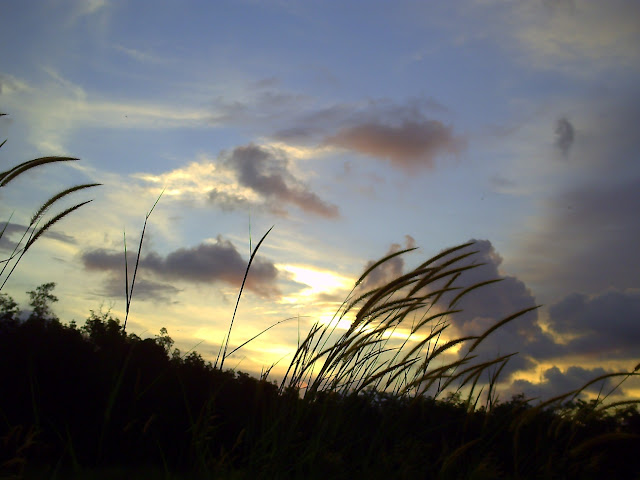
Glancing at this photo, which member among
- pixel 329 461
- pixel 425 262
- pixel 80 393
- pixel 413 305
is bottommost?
pixel 80 393

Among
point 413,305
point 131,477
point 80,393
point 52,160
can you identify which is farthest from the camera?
point 80,393

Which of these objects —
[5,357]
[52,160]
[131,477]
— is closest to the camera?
[131,477]

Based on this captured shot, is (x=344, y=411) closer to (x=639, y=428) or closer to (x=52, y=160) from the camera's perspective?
(x=52, y=160)

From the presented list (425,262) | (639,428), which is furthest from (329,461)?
(639,428)

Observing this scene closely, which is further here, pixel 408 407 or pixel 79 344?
pixel 79 344

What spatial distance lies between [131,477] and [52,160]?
169 centimetres

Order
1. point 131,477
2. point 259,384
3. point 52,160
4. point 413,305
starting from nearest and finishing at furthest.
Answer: point 131,477
point 52,160
point 259,384
point 413,305

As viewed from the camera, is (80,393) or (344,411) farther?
(80,393)

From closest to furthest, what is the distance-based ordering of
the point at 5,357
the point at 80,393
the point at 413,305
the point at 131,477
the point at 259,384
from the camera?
the point at 131,477 → the point at 259,384 → the point at 413,305 → the point at 80,393 → the point at 5,357

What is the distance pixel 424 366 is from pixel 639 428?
10299 mm

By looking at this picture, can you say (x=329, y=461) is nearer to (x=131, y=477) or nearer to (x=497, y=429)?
(x=131, y=477)

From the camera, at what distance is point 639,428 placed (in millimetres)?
11492

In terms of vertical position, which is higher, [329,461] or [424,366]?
[424,366]

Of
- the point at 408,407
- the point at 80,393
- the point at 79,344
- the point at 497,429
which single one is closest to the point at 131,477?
the point at 408,407
